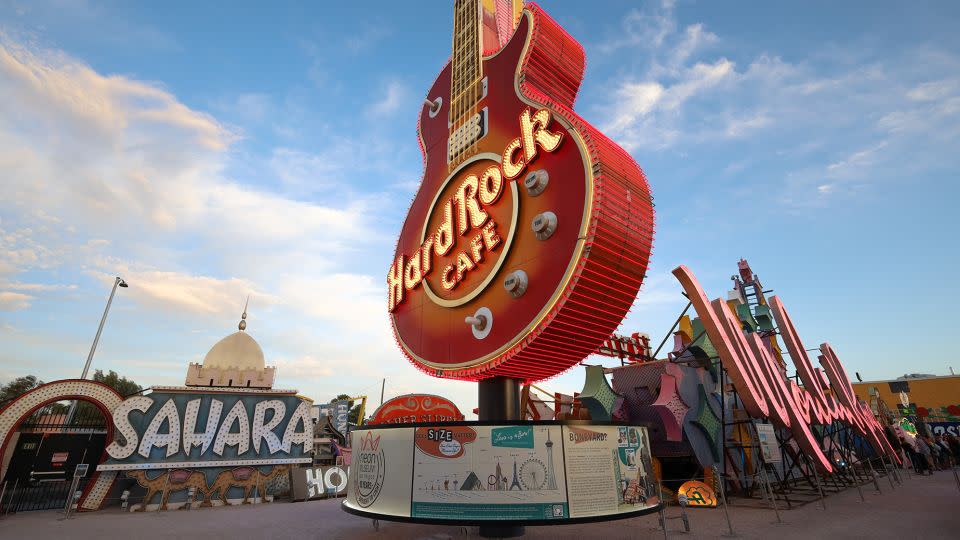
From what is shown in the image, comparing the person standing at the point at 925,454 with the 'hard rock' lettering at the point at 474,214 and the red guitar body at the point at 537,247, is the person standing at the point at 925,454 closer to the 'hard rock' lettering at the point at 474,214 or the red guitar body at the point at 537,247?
the red guitar body at the point at 537,247

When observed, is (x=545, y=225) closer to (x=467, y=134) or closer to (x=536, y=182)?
(x=536, y=182)

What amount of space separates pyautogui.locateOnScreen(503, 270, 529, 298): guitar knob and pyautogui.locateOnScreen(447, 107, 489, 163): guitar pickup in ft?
19.0

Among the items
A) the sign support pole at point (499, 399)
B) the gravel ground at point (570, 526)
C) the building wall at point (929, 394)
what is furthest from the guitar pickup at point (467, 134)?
the building wall at point (929, 394)

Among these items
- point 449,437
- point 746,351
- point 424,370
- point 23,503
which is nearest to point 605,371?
point 746,351

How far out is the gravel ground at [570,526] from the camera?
11.1m

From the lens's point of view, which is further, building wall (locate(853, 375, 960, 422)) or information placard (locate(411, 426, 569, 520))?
building wall (locate(853, 375, 960, 422))

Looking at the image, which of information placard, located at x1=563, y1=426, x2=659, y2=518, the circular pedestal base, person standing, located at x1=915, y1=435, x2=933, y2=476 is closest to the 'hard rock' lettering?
information placard, located at x1=563, y1=426, x2=659, y2=518

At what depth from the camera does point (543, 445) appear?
369 inches

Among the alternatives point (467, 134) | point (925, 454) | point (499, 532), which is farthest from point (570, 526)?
point (925, 454)

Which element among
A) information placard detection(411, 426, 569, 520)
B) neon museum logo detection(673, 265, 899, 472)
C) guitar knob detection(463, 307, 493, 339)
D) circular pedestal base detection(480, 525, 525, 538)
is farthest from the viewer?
neon museum logo detection(673, 265, 899, 472)

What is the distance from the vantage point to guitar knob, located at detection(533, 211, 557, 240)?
1108 centimetres

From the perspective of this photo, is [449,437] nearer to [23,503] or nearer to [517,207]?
[517,207]

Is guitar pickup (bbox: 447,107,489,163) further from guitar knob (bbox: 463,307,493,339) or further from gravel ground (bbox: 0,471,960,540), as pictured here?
gravel ground (bbox: 0,471,960,540)

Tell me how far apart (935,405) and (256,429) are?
199 ft
